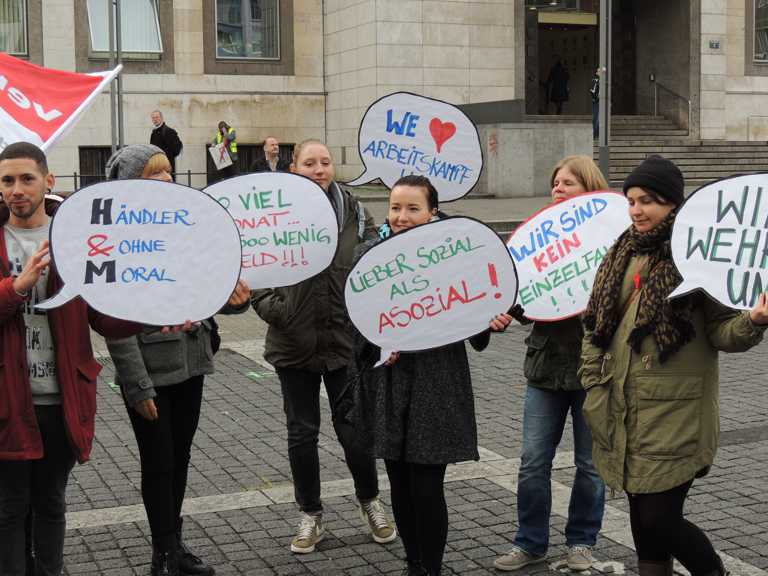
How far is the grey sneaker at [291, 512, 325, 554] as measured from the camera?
18.2ft

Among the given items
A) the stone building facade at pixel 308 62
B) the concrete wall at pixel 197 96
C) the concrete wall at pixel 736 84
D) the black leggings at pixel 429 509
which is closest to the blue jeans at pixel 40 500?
the black leggings at pixel 429 509

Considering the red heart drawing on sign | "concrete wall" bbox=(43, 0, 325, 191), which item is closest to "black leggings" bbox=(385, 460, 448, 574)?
the red heart drawing on sign

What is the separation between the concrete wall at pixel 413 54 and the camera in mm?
27297

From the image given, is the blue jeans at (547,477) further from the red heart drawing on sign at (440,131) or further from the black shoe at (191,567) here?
the red heart drawing on sign at (440,131)

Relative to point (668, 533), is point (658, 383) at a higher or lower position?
higher

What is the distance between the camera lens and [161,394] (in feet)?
16.6

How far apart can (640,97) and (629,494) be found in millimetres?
31433

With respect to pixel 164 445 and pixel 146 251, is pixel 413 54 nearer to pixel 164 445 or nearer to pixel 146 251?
pixel 164 445

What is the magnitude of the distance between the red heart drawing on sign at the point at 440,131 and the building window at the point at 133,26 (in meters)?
23.1

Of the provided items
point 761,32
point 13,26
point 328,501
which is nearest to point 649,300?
point 328,501

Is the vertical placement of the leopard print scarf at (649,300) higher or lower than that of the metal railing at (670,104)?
lower

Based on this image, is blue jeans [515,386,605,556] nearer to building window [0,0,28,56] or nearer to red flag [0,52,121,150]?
red flag [0,52,121,150]

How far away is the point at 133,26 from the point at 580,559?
25.2 metres

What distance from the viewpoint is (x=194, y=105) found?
28406 millimetres
